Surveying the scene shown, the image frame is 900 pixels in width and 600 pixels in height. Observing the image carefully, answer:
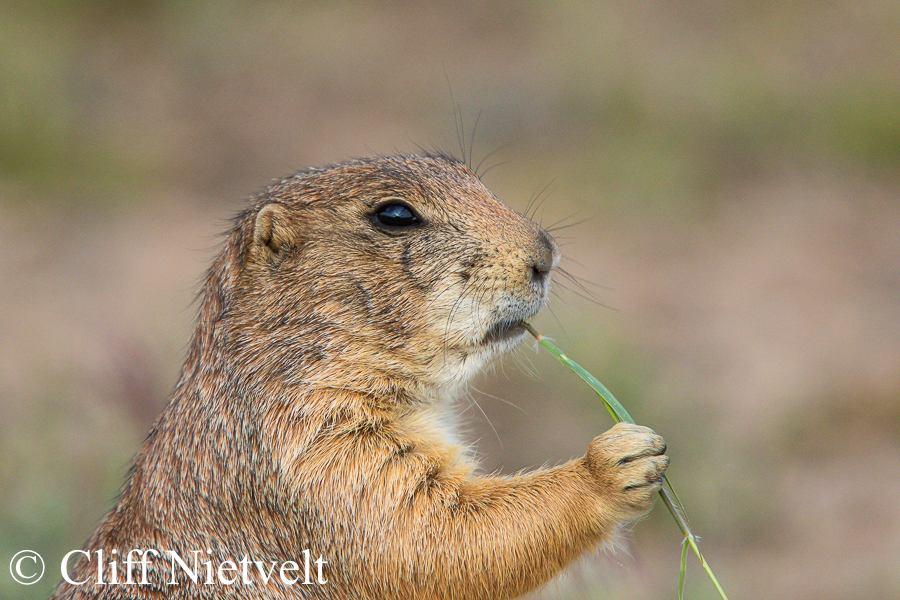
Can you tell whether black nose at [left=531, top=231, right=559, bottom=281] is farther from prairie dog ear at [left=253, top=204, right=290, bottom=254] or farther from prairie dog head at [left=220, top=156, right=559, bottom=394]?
prairie dog ear at [left=253, top=204, right=290, bottom=254]

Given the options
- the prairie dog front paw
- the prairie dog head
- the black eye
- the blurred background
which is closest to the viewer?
the prairie dog front paw

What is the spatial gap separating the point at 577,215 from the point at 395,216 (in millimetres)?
5981

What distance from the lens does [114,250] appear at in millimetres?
8805

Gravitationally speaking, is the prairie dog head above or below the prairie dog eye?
below

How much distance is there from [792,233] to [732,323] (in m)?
1.82

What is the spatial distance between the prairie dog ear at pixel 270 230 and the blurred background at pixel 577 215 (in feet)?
3.67

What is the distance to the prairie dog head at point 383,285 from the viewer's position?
3.24 meters

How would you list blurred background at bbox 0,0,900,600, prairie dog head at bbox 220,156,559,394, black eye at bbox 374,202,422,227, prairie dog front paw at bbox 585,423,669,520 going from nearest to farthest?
1. prairie dog front paw at bbox 585,423,669,520
2. prairie dog head at bbox 220,156,559,394
3. black eye at bbox 374,202,422,227
4. blurred background at bbox 0,0,900,600

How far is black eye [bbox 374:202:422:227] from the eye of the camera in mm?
3441

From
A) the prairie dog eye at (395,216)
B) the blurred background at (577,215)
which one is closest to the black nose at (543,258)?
the prairie dog eye at (395,216)

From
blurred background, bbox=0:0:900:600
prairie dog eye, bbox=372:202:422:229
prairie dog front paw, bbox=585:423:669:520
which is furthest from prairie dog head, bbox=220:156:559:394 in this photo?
blurred background, bbox=0:0:900:600

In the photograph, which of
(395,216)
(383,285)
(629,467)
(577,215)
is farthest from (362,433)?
(577,215)

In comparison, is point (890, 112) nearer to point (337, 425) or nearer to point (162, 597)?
point (337, 425)

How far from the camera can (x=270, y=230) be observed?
3473 mm
